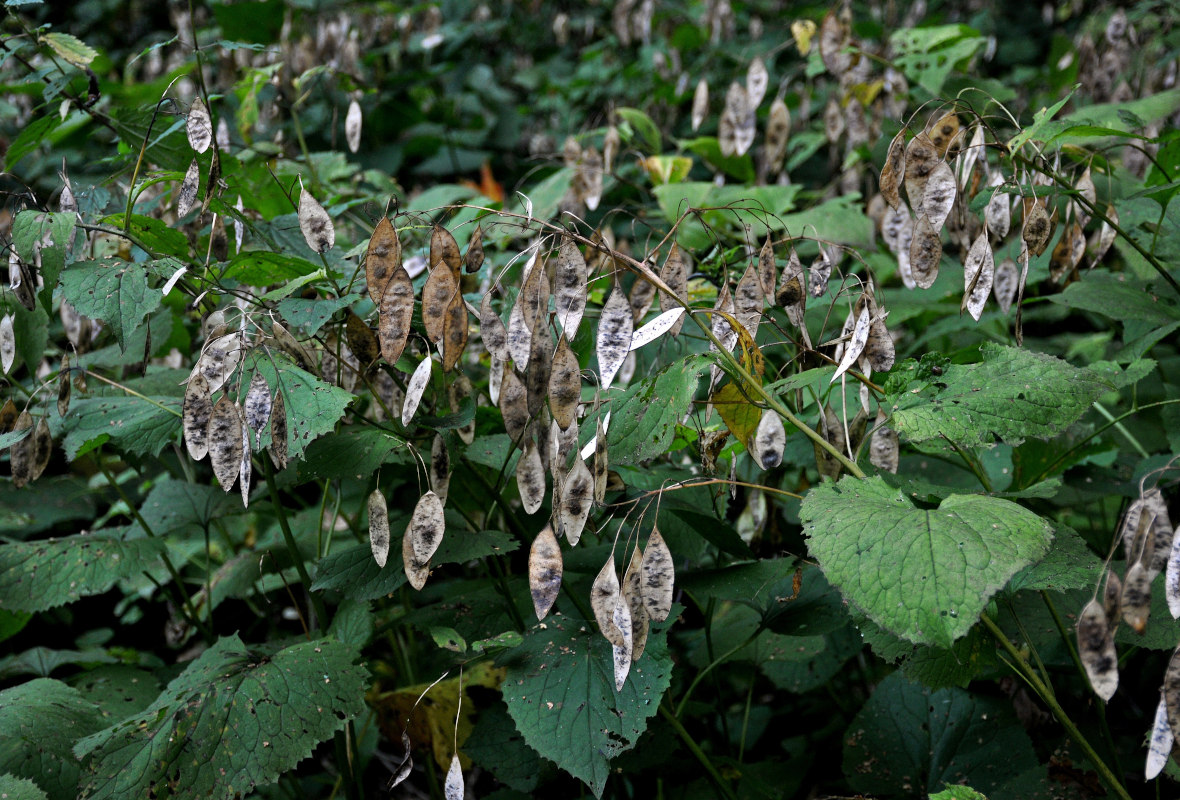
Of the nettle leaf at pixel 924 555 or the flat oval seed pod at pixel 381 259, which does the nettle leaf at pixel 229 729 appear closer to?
the flat oval seed pod at pixel 381 259

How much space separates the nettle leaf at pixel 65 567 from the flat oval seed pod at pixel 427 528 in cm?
75

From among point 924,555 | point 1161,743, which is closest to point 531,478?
point 924,555

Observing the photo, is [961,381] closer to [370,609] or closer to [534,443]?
[534,443]

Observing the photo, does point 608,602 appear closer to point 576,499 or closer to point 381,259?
point 576,499

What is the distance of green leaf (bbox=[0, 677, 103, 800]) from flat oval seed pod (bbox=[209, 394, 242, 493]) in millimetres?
631

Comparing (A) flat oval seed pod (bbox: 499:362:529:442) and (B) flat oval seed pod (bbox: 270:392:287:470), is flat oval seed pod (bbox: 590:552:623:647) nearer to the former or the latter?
(A) flat oval seed pod (bbox: 499:362:529:442)

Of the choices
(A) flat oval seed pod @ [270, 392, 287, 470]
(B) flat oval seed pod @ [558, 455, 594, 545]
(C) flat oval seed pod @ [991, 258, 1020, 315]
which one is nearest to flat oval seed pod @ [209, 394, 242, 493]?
(A) flat oval seed pod @ [270, 392, 287, 470]

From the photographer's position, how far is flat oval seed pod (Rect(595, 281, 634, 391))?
1107mm

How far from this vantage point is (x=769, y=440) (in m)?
1.17

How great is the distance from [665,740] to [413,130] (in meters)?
4.23

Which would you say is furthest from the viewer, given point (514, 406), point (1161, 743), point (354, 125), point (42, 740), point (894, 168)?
point (354, 125)

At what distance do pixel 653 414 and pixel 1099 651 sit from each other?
1.90ft

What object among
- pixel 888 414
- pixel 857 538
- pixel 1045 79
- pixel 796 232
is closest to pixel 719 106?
pixel 1045 79

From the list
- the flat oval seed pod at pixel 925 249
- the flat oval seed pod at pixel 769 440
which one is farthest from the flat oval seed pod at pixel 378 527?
the flat oval seed pod at pixel 925 249
